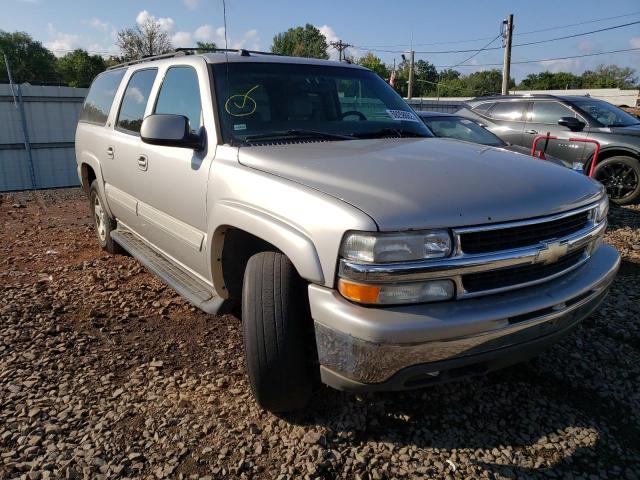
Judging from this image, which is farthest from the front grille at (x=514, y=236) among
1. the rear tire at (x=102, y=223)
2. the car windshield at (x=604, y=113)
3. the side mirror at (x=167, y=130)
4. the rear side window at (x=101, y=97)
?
the car windshield at (x=604, y=113)

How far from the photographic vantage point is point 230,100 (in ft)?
9.99

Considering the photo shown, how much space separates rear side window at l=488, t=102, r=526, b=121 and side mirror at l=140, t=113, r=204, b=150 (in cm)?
800

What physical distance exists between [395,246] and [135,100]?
3159mm

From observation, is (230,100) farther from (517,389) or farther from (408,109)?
(517,389)

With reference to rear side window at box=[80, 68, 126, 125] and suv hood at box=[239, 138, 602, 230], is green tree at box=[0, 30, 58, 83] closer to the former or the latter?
rear side window at box=[80, 68, 126, 125]

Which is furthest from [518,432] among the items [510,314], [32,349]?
[32,349]

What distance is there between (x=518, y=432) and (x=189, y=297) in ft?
6.49

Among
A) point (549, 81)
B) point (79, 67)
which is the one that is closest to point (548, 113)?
point (79, 67)

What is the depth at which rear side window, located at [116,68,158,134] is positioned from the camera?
3.96 m

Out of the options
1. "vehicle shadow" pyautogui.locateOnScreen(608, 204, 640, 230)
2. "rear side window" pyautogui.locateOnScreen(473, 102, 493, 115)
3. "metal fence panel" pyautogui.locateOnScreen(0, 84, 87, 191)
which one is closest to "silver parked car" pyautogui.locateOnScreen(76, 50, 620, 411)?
"vehicle shadow" pyautogui.locateOnScreen(608, 204, 640, 230)

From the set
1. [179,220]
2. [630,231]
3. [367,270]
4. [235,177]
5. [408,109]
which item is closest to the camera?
[367,270]

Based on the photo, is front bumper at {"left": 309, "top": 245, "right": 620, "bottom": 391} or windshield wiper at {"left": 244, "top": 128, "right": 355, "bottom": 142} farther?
windshield wiper at {"left": 244, "top": 128, "right": 355, "bottom": 142}

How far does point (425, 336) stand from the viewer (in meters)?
1.92

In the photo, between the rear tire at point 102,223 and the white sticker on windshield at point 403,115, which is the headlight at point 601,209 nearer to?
the white sticker on windshield at point 403,115
